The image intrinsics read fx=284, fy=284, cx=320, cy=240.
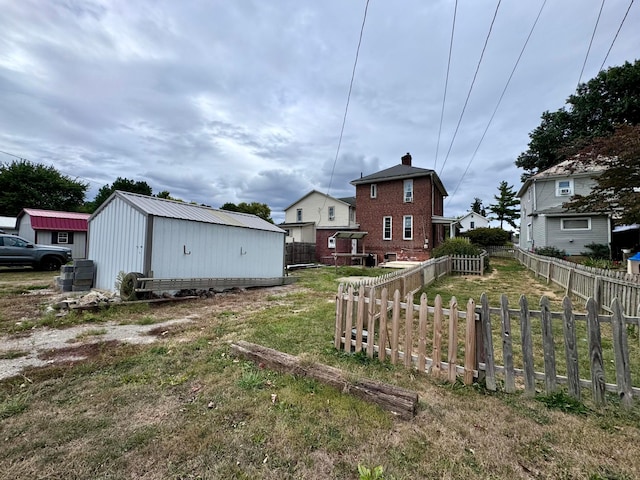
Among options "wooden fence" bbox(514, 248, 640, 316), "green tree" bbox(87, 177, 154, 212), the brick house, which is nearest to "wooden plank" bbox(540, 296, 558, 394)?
"wooden fence" bbox(514, 248, 640, 316)

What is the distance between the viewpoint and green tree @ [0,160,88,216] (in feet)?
121

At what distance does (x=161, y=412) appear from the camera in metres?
2.90

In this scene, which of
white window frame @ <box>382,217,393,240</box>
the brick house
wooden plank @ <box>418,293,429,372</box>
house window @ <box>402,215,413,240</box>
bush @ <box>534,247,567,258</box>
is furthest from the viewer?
white window frame @ <box>382,217,393,240</box>

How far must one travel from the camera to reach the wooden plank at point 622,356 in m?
2.88

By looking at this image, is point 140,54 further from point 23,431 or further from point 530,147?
point 530,147

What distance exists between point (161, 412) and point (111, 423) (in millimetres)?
415

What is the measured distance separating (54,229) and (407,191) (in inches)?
1127

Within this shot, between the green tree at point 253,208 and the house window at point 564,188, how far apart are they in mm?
44364

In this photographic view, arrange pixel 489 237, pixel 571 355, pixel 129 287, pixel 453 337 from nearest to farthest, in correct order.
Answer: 1. pixel 571 355
2. pixel 453 337
3. pixel 129 287
4. pixel 489 237

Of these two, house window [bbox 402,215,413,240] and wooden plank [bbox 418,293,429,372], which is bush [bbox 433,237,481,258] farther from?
wooden plank [bbox 418,293,429,372]

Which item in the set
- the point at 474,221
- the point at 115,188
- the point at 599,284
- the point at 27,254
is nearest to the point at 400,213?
the point at 599,284

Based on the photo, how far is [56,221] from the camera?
22.4 metres

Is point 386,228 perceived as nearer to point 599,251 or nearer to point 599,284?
point 599,251

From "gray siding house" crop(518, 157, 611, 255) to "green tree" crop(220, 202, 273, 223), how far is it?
43.2 metres
